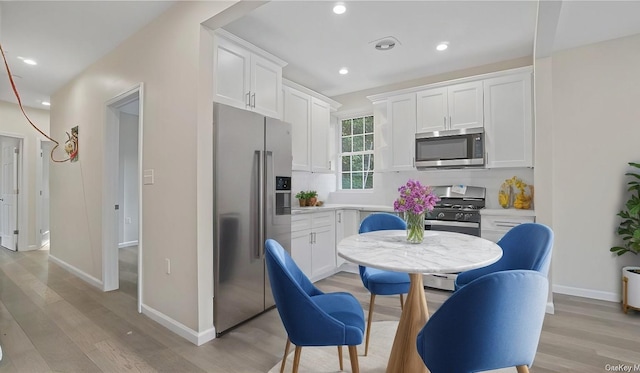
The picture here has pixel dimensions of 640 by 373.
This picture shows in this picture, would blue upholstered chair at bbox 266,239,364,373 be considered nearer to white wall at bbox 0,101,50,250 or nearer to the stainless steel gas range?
the stainless steel gas range

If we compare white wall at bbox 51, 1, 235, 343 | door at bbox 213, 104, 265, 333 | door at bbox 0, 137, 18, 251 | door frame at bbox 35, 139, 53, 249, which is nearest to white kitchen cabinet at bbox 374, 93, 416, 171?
door at bbox 213, 104, 265, 333

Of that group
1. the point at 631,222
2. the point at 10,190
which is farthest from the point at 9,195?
the point at 631,222

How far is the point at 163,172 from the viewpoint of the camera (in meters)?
2.61

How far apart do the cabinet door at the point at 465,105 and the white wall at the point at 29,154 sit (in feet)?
22.5

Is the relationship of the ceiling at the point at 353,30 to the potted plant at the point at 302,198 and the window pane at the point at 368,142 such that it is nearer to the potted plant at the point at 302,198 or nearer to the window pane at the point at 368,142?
the window pane at the point at 368,142

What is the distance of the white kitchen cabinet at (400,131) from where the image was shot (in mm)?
4000

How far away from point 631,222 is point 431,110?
7.38 feet

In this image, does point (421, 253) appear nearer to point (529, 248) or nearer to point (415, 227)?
point (415, 227)

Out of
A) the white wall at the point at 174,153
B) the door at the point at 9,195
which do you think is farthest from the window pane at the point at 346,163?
the door at the point at 9,195

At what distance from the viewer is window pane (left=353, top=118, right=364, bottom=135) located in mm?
4870

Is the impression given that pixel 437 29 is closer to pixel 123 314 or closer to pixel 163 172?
pixel 163 172

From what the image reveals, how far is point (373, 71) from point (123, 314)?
383 centimetres

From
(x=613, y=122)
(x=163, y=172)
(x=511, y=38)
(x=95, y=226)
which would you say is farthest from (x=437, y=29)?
(x=95, y=226)

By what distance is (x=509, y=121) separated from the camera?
3.42m
